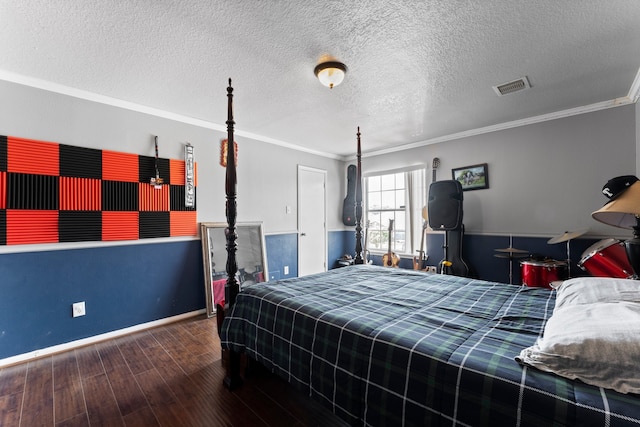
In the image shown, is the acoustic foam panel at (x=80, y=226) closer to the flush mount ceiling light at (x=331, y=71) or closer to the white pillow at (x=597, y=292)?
the flush mount ceiling light at (x=331, y=71)

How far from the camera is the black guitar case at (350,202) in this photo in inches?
204

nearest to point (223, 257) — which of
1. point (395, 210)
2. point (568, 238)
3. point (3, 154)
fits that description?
point (3, 154)

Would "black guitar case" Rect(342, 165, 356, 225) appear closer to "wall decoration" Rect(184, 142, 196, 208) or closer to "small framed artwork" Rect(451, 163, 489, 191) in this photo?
"small framed artwork" Rect(451, 163, 489, 191)

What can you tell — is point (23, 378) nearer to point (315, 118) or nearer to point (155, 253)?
point (155, 253)

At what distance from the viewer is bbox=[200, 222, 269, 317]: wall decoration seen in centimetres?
328

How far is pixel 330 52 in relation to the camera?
1.99 m

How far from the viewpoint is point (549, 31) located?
177 centimetres

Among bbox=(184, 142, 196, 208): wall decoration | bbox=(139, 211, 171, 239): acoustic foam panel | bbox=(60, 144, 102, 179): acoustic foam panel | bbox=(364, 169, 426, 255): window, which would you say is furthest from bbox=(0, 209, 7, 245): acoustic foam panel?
bbox=(364, 169, 426, 255): window

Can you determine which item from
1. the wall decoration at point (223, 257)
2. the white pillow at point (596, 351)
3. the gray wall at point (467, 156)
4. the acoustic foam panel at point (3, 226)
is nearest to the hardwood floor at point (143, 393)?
the wall decoration at point (223, 257)

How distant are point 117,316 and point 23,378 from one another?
74 cm

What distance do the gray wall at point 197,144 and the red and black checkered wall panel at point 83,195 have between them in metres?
0.12

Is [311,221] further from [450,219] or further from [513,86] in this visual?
[513,86]

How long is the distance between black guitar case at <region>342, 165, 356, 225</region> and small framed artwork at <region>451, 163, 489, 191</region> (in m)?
1.79

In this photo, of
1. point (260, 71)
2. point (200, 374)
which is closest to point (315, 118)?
point (260, 71)
